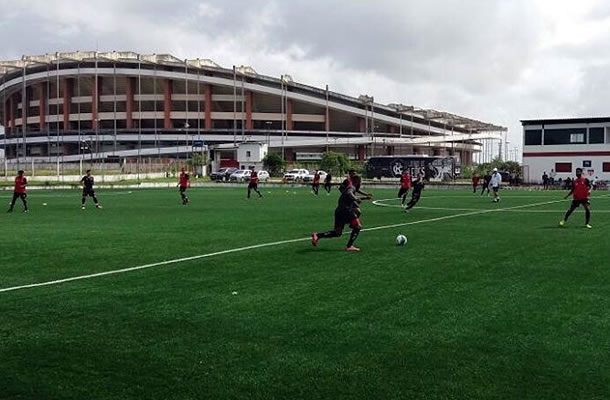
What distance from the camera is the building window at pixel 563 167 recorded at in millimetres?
67938

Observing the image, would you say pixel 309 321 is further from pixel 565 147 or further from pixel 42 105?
pixel 42 105

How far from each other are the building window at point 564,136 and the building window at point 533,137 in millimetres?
613

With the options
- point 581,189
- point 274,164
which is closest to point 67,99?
point 274,164

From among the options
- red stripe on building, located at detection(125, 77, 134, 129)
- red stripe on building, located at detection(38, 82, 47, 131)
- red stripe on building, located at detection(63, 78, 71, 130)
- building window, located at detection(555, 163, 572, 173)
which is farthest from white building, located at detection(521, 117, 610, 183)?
red stripe on building, located at detection(38, 82, 47, 131)

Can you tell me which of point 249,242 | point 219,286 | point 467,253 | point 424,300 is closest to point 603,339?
point 424,300

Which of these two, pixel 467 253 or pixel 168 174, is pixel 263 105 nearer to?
pixel 168 174

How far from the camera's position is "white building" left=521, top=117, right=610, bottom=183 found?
66.7 meters

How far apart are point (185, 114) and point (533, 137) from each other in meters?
67.9

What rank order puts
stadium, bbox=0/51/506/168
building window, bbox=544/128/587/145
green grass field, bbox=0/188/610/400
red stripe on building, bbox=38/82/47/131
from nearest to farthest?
green grass field, bbox=0/188/610/400 → building window, bbox=544/128/587/145 → stadium, bbox=0/51/506/168 → red stripe on building, bbox=38/82/47/131

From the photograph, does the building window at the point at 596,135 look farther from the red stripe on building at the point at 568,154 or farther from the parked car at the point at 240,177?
the parked car at the point at 240,177

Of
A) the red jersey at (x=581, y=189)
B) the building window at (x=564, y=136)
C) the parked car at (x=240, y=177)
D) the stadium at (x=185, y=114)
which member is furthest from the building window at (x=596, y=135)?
the red jersey at (x=581, y=189)

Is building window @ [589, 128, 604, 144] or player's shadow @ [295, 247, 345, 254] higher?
building window @ [589, 128, 604, 144]

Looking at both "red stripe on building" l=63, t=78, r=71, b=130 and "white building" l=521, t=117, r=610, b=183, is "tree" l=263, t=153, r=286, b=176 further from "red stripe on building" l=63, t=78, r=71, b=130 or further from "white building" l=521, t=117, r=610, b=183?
"red stripe on building" l=63, t=78, r=71, b=130

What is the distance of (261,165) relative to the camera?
318 ft
